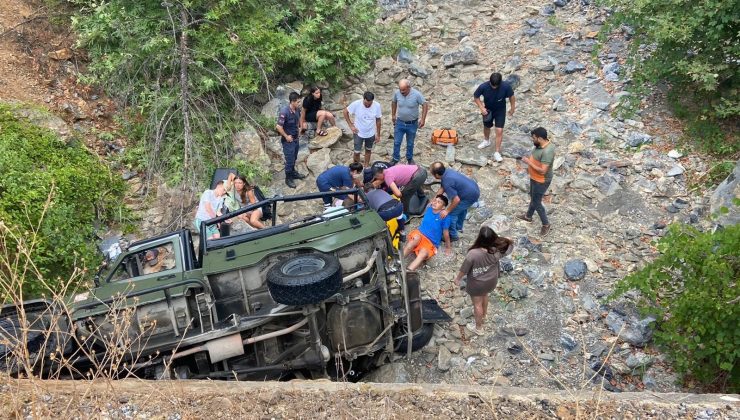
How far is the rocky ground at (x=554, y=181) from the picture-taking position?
554 cm

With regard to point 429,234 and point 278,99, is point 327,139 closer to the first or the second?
point 278,99

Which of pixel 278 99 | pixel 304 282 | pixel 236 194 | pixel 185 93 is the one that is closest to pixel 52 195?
pixel 236 194

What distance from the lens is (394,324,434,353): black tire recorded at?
517cm

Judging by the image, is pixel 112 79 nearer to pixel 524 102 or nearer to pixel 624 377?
pixel 524 102

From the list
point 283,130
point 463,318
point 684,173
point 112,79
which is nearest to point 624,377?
point 463,318

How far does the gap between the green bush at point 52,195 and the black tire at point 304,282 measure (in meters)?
3.11

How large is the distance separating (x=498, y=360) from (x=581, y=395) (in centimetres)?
175

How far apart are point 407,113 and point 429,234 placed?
7.07 feet

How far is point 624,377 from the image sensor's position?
528cm

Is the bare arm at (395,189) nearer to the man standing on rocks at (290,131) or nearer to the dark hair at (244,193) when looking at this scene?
the dark hair at (244,193)

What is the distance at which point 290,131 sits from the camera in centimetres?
797

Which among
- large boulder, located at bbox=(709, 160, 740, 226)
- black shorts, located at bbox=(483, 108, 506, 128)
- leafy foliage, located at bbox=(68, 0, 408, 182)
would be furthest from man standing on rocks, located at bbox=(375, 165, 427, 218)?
large boulder, located at bbox=(709, 160, 740, 226)

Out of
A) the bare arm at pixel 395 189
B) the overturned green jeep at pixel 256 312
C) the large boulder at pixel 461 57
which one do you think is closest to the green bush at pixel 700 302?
the overturned green jeep at pixel 256 312

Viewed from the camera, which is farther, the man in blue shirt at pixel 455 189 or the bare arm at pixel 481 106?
the bare arm at pixel 481 106
